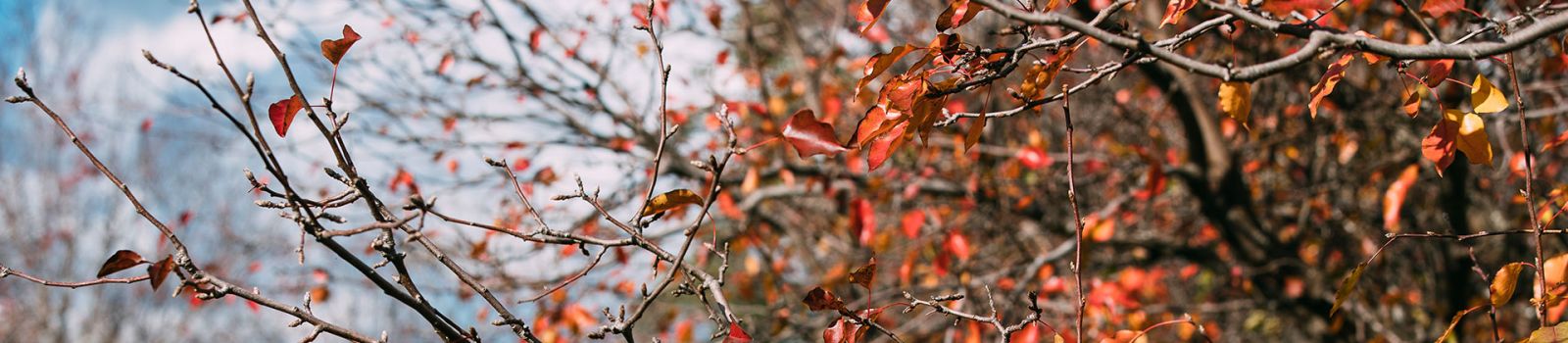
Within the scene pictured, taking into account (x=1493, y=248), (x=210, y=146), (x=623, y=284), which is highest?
(x=210, y=146)

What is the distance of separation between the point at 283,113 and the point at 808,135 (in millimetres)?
572

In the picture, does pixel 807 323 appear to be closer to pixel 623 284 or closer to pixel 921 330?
pixel 921 330

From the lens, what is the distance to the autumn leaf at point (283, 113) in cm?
107

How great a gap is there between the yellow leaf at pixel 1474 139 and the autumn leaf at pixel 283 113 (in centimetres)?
131

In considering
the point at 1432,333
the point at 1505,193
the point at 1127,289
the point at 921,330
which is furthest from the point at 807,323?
the point at 1505,193

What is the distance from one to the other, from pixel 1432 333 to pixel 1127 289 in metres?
1.15

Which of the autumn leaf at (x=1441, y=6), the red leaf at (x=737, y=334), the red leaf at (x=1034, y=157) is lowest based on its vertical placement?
the red leaf at (x=737, y=334)

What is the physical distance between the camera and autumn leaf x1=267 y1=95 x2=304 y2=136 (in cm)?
107

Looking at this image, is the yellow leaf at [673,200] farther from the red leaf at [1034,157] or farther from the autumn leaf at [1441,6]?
the red leaf at [1034,157]

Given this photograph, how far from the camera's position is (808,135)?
42.5 inches

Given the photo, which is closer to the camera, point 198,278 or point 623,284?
point 198,278

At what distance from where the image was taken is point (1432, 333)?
357 cm

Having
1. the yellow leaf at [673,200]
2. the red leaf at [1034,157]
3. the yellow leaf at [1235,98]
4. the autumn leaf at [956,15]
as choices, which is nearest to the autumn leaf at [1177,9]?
the yellow leaf at [1235,98]

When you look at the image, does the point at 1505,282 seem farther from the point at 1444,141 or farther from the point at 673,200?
the point at 673,200
